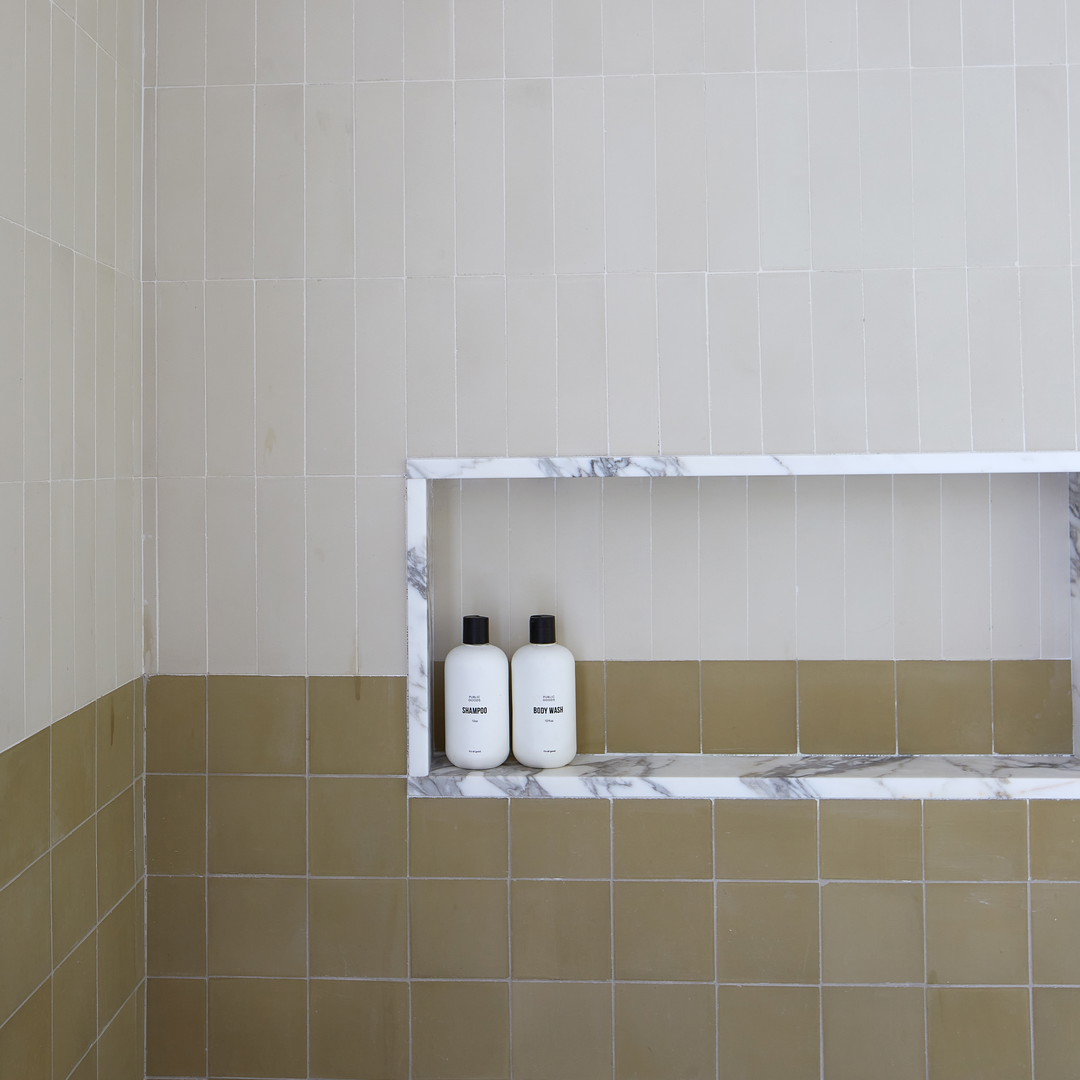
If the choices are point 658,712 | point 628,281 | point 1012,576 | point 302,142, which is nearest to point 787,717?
point 658,712

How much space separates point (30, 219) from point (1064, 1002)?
148cm

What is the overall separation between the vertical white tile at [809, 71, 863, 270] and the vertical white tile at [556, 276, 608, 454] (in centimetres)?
29

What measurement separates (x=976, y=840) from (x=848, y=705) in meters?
0.22

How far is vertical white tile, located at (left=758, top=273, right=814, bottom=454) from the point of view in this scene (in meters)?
1.23

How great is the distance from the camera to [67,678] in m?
1.05

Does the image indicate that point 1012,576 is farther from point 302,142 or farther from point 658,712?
point 302,142

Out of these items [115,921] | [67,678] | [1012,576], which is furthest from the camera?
[1012,576]

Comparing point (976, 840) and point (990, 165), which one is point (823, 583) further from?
point (990, 165)

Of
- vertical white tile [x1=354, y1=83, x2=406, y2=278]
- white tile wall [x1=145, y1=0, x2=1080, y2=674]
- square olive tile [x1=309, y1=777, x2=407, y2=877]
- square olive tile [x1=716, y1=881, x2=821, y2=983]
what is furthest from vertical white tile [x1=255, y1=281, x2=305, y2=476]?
square olive tile [x1=716, y1=881, x2=821, y2=983]

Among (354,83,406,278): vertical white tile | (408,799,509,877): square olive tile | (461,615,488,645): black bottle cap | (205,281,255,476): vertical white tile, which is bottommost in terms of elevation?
(408,799,509,877): square olive tile

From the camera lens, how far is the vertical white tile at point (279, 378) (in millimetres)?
1253

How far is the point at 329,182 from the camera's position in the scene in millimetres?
1252

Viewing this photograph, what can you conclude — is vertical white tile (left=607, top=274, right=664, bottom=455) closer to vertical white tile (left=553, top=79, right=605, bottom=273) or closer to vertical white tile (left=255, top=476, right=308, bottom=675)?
vertical white tile (left=553, top=79, right=605, bottom=273)

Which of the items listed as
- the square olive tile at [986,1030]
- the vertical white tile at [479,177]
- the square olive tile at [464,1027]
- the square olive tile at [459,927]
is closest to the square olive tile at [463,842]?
the square olive tile at [459,927]
